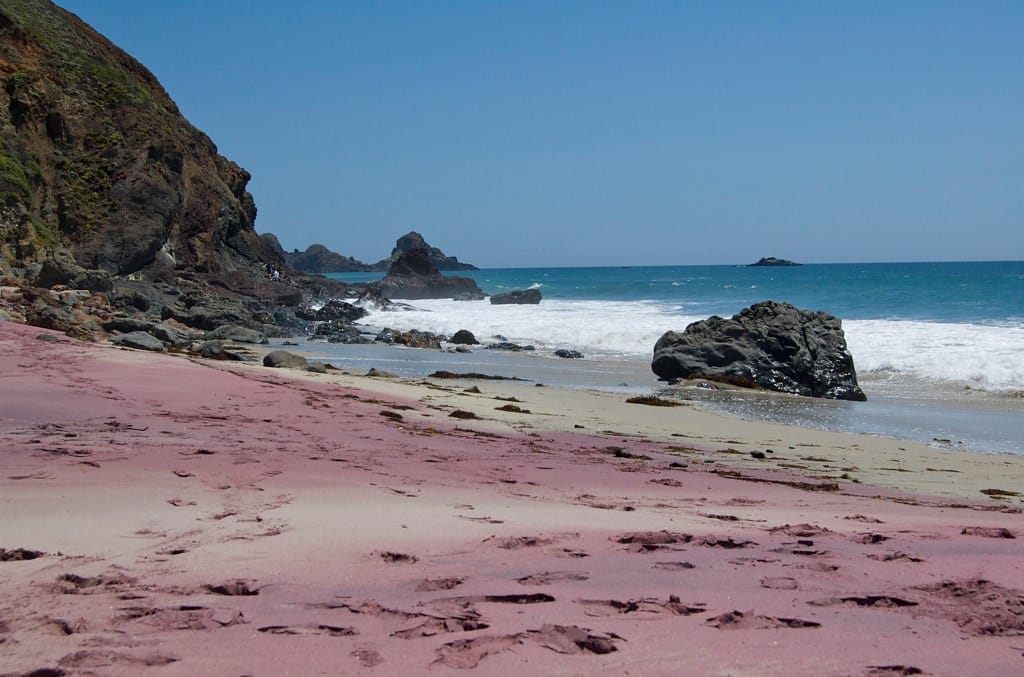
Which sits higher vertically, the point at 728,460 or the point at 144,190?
the point at 144,190

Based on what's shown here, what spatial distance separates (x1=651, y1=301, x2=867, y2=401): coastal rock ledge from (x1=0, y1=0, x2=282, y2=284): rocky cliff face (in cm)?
1966

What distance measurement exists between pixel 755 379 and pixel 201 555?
14239 mm

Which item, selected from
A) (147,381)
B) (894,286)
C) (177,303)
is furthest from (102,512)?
(894,286)

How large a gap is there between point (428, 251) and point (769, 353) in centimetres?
11138

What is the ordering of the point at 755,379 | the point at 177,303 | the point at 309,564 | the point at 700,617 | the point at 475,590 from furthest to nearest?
the point at 177,303
the point at 755,379
the point at 309,564
the point at 475,590
the point at 700,617

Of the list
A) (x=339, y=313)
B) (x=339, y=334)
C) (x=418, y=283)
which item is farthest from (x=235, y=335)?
(x=418, y=283)

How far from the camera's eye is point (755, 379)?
54.5ft

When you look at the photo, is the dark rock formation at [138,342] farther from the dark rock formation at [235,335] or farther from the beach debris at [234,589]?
the beach debris at [234,589]

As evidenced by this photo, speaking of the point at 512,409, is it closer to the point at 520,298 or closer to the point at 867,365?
the point at 867,365

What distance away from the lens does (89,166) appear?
105ft

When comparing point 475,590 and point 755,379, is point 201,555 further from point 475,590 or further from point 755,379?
point 755,379

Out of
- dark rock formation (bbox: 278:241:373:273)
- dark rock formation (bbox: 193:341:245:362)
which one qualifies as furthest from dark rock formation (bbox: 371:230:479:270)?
dark rock formation (bbox: 193:341:245:362)

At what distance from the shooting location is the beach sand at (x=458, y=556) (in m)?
2.74

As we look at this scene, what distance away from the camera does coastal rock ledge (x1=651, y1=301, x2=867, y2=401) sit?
638 inches
